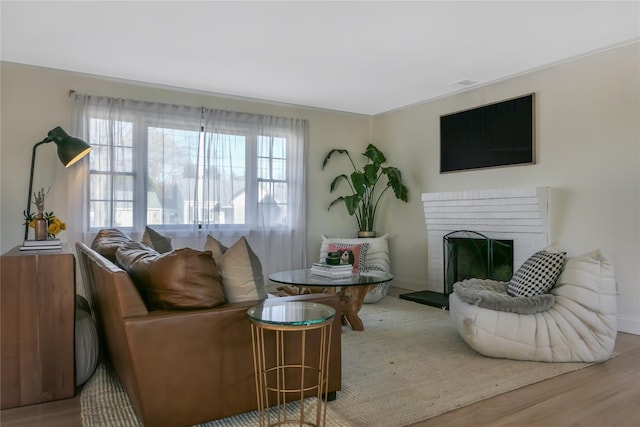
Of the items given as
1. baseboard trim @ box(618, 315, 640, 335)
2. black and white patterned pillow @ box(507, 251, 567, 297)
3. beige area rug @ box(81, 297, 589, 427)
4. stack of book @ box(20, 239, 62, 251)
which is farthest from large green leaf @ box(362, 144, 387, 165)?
stack of book @ box(20, 239, 62, 251)

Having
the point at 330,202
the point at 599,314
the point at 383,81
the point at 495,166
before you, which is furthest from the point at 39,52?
the point at 599,314

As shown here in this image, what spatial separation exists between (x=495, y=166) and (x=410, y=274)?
1.81m

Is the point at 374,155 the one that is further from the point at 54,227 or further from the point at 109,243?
the point at 54,227

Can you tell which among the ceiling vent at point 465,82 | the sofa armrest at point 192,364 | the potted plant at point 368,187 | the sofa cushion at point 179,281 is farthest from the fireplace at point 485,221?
the sofa cushion at point 179,281

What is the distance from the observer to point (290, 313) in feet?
6.27

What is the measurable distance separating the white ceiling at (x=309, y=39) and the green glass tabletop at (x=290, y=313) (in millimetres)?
2002

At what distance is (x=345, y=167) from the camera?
6164 mm

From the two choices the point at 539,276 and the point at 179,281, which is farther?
the point at 539,276

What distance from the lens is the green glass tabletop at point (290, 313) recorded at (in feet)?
5.81

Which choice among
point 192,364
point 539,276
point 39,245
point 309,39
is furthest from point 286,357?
point 309,39

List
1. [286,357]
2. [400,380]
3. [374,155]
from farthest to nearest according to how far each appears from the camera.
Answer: [374,155], [400,380], [286,357]

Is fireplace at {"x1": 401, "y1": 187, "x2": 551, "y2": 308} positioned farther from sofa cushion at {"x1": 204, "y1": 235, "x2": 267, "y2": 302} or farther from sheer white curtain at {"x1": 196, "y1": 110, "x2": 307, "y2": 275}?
A: sofa cushion at {"x1": 204, "y1": 235, "x2": 267, "y2": 302}

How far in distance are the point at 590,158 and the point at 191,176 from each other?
398 centimetres

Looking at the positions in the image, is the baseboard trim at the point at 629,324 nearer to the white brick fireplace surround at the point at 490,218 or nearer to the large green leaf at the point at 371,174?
the white brick fireplace surround at the point at 490,218
